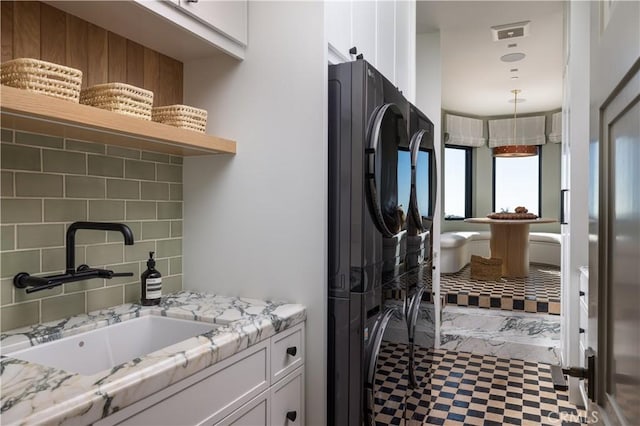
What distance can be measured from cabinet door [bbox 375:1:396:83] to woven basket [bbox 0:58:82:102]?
1.50 meters

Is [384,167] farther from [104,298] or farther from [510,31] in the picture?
[510,31]

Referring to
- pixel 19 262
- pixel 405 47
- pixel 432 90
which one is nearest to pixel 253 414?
pixel 19 262

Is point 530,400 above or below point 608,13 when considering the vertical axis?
below

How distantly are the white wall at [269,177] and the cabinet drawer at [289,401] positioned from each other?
0.14 ft

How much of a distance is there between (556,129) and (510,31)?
4.14 m

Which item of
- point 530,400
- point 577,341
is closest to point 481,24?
point 577,341

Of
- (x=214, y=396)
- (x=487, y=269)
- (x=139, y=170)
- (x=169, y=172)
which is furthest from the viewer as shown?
(x=487, y=269)

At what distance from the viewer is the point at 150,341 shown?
4.76ft

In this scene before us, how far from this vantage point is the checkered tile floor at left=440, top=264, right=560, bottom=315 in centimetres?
426

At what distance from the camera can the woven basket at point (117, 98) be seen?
1.22 metres

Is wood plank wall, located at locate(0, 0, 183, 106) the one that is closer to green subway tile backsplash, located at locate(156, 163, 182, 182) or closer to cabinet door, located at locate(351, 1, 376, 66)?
green subway tile backsplash, located at locate(156, 163, 182, 182)

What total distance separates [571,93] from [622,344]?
2.45 m

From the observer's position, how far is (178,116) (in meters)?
1.45

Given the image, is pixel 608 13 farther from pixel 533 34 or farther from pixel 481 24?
pixel 533 34
